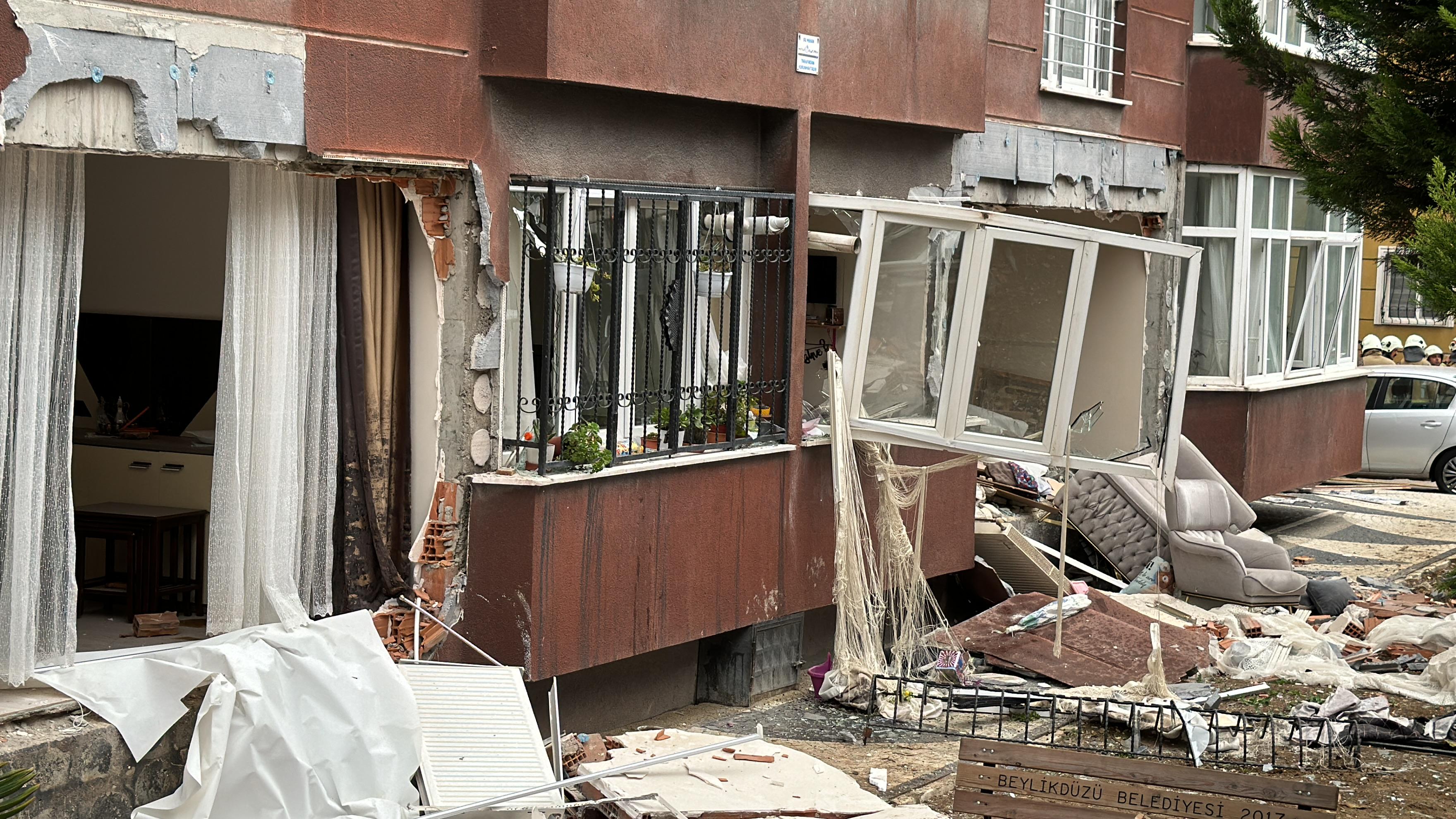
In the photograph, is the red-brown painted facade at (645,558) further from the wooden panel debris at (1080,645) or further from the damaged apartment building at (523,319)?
the wooden panel debris at (1080,645)

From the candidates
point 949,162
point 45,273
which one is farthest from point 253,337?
point 949,162

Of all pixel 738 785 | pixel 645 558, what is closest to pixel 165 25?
pixel 645 558

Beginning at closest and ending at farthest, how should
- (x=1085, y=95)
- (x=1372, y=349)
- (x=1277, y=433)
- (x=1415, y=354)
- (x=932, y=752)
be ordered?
(x=932, y=752), (x=1085, y=95), (x=1277, y=433), (x=1415, y=354), (x=1372, y=349)

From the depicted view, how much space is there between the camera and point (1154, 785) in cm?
746

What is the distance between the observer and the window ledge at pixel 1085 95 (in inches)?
505

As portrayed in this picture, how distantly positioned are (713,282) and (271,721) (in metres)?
3.92

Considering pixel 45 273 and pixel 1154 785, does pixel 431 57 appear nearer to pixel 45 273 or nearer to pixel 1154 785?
pixel 45 273

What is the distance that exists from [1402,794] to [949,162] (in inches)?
212

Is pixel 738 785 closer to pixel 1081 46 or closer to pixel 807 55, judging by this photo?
pixel 807 55

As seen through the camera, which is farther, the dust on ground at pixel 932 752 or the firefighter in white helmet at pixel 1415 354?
the firefighter in white helmet at pixel 1415 354

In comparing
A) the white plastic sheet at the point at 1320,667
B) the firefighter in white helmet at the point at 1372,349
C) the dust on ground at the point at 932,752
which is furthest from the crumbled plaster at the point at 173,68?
the firefighter in white helmet at the point at 1372,349

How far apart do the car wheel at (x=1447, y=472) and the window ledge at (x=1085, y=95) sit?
32.4ft

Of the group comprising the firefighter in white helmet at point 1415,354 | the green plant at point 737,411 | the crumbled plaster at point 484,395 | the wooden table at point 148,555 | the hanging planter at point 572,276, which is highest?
the hanging planter at point 572,276

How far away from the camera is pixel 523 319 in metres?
8.05
